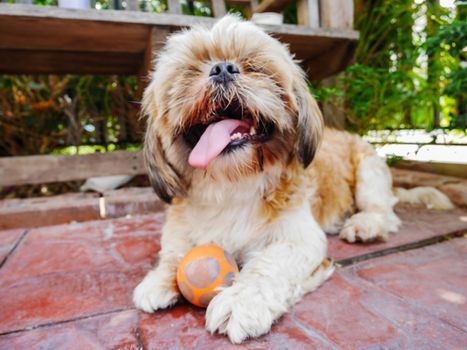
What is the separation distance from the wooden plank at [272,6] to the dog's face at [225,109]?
7.25 ft

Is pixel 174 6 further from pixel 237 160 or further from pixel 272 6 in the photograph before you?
pixel 237 160

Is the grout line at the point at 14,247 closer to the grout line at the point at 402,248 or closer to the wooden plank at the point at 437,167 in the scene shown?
the grout line at the point at 402,248

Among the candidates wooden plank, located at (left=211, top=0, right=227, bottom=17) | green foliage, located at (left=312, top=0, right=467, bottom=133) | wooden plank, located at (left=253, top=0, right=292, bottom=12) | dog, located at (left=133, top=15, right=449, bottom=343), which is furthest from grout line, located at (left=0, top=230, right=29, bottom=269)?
wooden plank, located at (left=253, top=0, right=292, bottom=12)

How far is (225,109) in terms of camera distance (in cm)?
174

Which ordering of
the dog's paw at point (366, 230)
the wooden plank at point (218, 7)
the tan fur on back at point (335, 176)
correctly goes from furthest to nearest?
the wooden plank at point (218, 7) < the tan fur on back at point (335, 176) < the dog's paw at point (366, 230)

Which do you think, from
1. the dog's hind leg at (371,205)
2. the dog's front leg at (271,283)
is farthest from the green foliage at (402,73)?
the dog's front leg at (271,283)

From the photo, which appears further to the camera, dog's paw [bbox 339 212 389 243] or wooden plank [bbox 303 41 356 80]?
wooden plank [bbox 303 41 356 80]

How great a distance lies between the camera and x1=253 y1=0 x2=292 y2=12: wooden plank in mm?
3932

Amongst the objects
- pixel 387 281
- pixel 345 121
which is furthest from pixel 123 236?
pixel 345 121

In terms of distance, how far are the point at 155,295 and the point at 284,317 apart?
22.7 inches

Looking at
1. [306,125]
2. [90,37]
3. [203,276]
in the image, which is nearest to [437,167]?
[306,125]

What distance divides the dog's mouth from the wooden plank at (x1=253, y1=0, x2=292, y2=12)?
270cm

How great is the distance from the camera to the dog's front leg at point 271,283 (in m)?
1.35

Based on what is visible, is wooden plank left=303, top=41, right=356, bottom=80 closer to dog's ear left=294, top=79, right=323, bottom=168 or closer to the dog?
the dog
